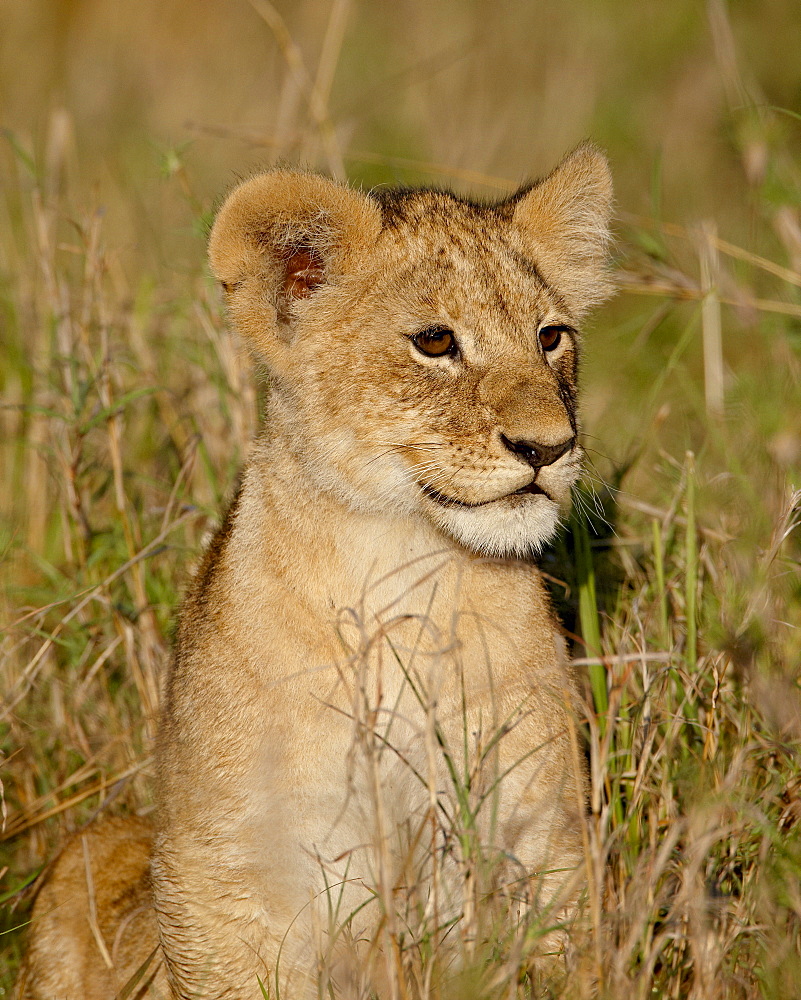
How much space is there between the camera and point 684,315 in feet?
26.1

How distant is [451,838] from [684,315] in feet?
17.6

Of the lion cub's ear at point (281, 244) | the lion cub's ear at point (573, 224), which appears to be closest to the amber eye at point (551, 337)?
the lion cub's ear at point (573, 224)

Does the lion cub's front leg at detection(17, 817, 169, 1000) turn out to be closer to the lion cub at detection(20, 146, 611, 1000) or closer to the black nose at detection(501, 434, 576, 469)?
the lion cub at detection(20, 146, 611, 1000)

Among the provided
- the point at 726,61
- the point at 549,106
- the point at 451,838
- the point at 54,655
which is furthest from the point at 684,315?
the point at 451,838

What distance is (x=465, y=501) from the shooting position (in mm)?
3375

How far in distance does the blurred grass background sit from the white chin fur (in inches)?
17.3

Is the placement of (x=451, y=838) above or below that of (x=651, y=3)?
below

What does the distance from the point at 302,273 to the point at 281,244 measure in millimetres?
137

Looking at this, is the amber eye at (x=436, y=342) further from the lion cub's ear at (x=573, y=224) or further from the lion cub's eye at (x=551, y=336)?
the lion cub's ear at (x=573, y=224)

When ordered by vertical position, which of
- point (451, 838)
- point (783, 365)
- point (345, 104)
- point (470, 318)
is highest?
point (345, 104)

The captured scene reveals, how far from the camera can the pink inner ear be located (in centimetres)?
368

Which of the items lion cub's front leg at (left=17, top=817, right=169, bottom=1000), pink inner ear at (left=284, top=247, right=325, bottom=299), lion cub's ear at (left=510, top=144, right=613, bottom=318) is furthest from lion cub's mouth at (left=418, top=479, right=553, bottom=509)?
lion cub's front leg at (left=17, top=817, right=169, bottom=1000)

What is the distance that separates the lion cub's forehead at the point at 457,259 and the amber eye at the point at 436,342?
0.19 feet

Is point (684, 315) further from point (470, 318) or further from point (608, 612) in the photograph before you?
point (470, 318)
